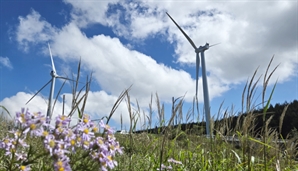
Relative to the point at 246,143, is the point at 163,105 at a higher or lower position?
higher

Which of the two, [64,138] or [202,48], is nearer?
[64,138]

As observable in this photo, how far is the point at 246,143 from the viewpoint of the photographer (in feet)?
10.9

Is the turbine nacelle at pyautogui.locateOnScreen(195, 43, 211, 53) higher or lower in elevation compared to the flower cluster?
higher

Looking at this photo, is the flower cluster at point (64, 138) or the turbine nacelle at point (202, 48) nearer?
the flower cluster at point (64, 138)

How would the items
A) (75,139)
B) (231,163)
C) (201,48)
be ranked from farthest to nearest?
(201,48) < (231,163) < (75,139)

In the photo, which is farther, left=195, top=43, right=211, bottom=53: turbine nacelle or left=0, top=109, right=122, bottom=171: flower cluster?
left=195, top=43, right=211, bottom=53: turbine nacelle

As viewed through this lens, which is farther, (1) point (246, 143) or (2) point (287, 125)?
(2) point (287, 125)

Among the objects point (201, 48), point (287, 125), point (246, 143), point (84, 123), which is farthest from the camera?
point (287, 125)

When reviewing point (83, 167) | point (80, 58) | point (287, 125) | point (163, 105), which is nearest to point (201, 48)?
point (287, 125)

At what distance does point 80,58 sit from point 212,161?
86.7 inches

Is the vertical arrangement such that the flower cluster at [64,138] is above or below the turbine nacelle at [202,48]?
below

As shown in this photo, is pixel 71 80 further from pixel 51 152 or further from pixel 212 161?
pixel 212 161

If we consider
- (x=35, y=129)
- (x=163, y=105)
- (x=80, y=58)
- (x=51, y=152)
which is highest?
(x=80, y=58)

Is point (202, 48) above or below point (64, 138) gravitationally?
above
